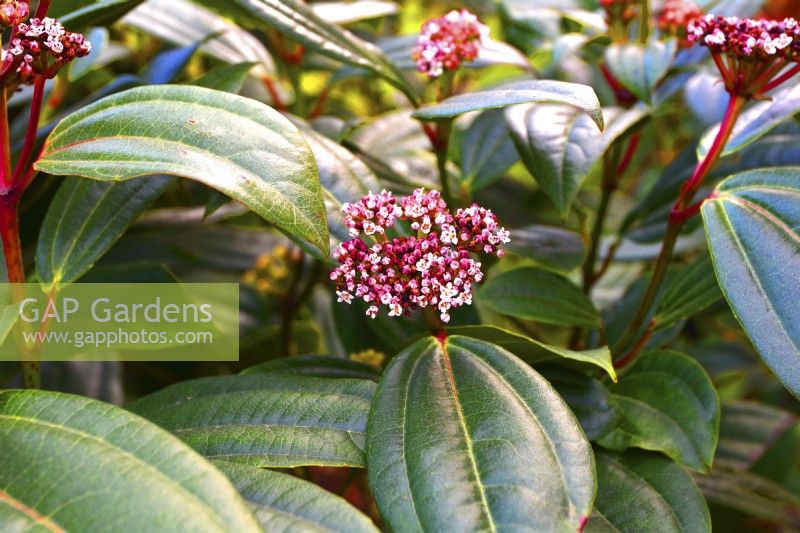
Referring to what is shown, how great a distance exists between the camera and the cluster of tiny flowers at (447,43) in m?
1.05

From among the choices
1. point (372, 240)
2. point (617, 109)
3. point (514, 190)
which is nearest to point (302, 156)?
point (372, 240)

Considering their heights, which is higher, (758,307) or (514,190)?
(758,307)

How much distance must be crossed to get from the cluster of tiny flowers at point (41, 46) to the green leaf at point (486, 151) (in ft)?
2.08

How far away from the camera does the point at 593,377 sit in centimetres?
93

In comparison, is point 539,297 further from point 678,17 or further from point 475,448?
point 678,17

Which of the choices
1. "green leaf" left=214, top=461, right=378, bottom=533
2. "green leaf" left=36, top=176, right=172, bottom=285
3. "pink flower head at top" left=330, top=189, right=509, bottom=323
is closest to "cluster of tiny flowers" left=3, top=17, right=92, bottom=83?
"green leaf" left=36, top=176, right=172, bottom=285

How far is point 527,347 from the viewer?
86 centimetres

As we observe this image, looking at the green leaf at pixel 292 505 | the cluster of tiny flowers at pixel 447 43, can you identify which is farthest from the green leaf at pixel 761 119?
the green leaf at pixel 292 505

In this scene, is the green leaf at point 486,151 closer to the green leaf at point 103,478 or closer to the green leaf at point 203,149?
the green leaf at point 203,149

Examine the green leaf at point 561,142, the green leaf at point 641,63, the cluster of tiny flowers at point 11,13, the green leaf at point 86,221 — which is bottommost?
the green leaf at point 86,221

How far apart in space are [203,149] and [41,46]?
0.60 feet

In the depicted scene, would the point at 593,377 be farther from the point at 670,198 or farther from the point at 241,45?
the point at 241,45

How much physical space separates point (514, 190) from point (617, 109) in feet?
1.57

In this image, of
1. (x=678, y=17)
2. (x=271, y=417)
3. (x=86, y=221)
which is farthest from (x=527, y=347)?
(x=678, y=17)
